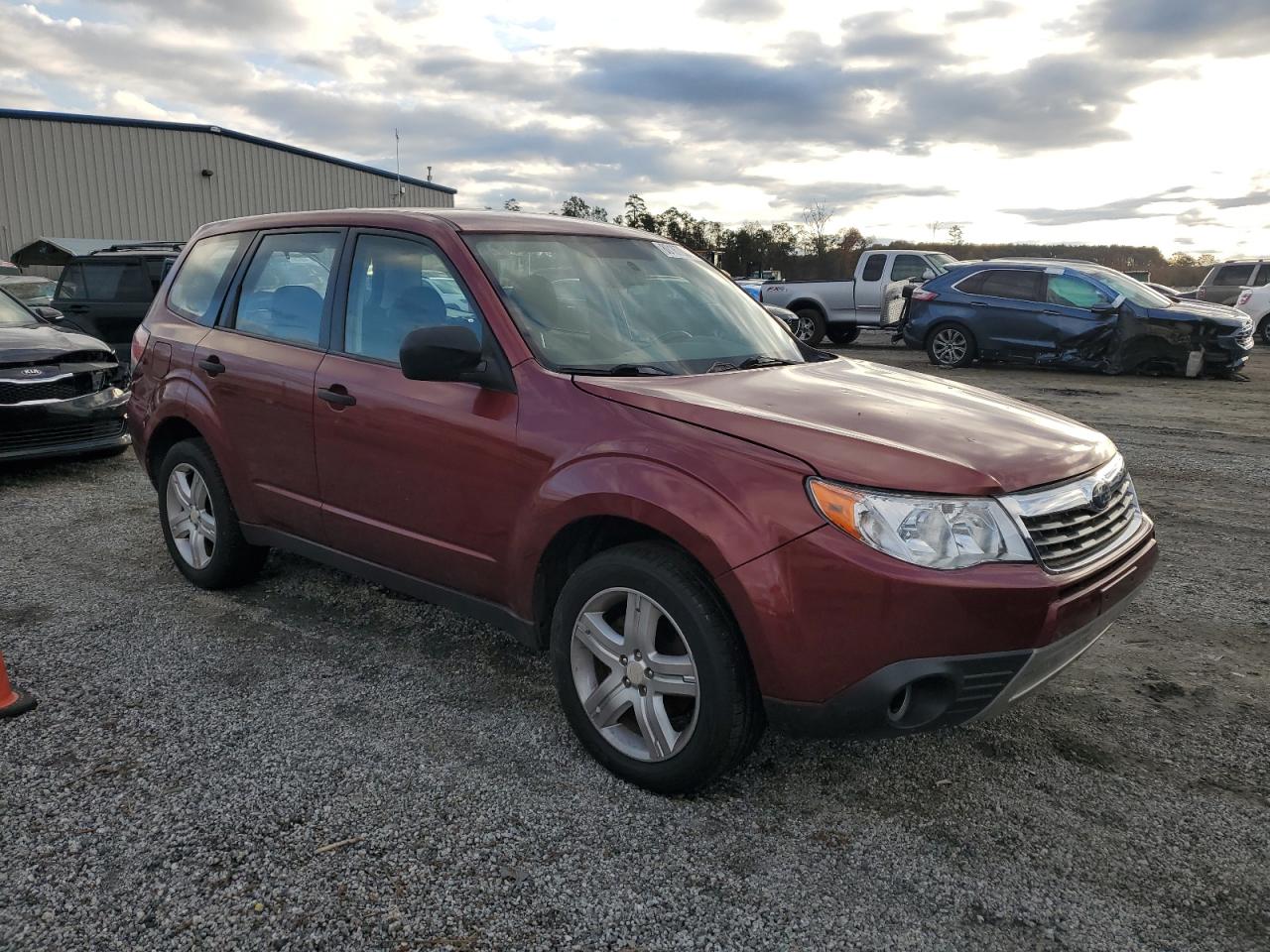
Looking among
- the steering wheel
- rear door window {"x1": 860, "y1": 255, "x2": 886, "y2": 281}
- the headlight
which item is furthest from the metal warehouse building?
the headlight

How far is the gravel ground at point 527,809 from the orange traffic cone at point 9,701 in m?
0.06

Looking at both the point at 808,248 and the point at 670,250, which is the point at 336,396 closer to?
the point at 670,250

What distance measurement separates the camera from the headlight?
2.43m

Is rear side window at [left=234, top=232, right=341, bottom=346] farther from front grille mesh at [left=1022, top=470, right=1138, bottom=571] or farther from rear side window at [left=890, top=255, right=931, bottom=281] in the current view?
rear side window at [left=890, top=255, right=931, bottom=281]

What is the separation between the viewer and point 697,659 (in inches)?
105

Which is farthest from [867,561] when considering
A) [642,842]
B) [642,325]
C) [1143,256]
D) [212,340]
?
[1143,256]

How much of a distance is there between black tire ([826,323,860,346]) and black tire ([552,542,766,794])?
16.4m

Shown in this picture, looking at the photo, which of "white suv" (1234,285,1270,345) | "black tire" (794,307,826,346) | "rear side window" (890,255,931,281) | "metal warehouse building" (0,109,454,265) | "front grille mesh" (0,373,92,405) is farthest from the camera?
"metal warehouse building" (0,109,454,265)

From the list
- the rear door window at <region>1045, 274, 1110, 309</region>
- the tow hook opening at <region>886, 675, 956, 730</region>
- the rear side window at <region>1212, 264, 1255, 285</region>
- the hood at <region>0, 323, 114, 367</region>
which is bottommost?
the tow hook opening at <region>886, 675, 956, 730</region>

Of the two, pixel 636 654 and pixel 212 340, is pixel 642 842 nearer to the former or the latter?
pixel 636 654

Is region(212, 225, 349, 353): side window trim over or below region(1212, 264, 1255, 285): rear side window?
below

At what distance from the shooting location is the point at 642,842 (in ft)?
8.70

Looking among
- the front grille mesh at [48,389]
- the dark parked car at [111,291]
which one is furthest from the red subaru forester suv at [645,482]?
the dark parked car at [111,291]

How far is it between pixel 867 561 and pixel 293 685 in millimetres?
2307
